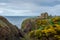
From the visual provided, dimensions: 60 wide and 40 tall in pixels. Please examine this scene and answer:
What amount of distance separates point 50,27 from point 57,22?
4.12 ft

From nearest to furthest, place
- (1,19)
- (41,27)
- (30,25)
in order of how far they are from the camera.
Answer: (41,27) → (1,19) → (30,25)

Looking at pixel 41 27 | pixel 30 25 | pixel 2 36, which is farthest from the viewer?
pixel 30 25

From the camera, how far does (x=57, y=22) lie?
19250 mm

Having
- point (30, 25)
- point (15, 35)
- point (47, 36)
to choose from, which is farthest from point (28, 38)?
point (30, 25)

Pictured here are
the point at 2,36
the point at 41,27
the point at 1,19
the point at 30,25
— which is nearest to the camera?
the point at 2,36

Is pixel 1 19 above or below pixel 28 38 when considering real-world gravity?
above

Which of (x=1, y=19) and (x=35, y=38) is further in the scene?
(x=1, y=19)

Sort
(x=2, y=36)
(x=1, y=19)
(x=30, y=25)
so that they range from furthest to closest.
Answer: (x=30, y=25) → (x=1, y=19) → (x=2, y=36)

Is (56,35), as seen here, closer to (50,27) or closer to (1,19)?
(50,27)

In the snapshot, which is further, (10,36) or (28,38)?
(28,38)

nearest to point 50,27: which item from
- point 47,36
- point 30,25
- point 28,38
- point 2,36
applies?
point 47,36

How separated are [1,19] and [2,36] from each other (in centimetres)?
316

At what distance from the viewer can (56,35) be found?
17578 millimetres

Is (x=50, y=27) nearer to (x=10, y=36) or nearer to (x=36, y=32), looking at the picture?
(x=36, y=32)
